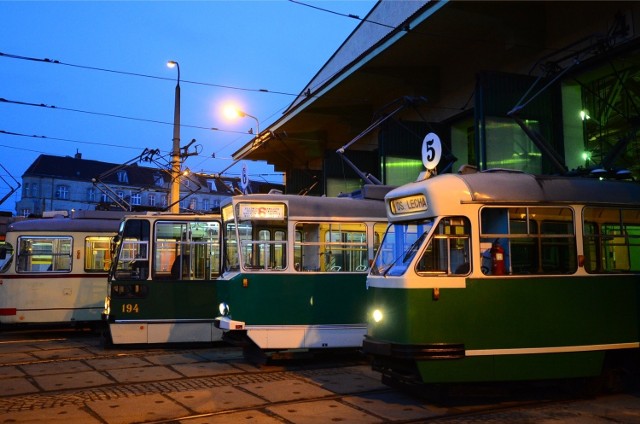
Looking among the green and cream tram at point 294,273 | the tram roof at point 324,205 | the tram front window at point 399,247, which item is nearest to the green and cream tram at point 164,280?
the green and cream tram at point 294,273


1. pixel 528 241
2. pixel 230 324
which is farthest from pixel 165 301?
pixel 528 241

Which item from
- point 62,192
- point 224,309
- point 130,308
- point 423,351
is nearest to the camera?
point 423,351

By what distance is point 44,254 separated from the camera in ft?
49.9

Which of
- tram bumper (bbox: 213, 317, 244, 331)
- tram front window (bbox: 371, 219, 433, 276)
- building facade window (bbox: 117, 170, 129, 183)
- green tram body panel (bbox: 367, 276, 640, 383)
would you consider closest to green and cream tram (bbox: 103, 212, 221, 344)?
tram bumper (bbox: 213, 317, 244, 331)

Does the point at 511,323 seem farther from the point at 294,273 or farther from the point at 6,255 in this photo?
the point at 6,255

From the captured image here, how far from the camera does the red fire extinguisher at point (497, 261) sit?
731cm

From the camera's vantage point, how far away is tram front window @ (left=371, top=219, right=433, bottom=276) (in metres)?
7.40

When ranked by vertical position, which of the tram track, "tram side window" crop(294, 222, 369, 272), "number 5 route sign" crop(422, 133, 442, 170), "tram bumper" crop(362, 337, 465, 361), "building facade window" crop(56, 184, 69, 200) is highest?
"building facade window" crop(56, 184, 69, 200)

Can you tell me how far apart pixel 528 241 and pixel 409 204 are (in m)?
1.50

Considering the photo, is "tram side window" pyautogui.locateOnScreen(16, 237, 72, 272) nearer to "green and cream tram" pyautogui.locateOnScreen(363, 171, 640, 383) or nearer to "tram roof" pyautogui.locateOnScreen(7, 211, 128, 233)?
"tram roof" pyautogui.locateOnScreen(7, 211, 128, 233)

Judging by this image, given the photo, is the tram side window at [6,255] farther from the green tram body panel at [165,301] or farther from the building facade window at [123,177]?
the building facade window at [123,177]

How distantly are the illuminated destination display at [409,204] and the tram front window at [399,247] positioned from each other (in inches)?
6.6

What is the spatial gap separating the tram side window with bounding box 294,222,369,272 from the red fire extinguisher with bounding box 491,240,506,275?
11.9 ft

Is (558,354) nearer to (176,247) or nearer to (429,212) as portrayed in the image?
(429,212)
